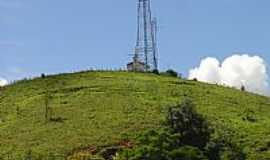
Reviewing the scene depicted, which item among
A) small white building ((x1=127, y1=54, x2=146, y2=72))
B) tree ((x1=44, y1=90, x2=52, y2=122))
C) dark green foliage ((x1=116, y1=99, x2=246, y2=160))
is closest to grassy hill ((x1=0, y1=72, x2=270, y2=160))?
tree ((x1=44, y1=90, x2=52, y2=122))

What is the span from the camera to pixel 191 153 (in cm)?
5228

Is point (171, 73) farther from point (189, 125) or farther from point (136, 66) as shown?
point (189, 125)

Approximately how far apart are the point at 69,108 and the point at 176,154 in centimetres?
2255

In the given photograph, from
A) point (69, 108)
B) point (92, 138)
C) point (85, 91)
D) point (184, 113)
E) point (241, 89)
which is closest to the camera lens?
point (184, 113)

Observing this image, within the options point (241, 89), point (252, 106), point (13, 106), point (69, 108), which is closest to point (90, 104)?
point (69, 108)

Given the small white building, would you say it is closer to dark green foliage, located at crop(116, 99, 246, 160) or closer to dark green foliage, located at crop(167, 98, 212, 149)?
dark green foliage, located at crop(116, 99, 246, 160)

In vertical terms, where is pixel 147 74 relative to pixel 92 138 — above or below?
above

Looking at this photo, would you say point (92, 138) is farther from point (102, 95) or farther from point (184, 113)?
point (102, 95)

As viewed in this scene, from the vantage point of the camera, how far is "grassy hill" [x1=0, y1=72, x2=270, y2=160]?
63.7 metres

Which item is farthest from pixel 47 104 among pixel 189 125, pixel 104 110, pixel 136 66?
pixel 136 66

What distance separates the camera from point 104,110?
72.3 m

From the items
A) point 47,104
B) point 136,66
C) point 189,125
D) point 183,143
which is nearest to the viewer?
point 183,143

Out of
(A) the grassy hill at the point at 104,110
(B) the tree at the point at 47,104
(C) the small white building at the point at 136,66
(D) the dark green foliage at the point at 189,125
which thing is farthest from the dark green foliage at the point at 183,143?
(C) the small white building at the point at 136,66

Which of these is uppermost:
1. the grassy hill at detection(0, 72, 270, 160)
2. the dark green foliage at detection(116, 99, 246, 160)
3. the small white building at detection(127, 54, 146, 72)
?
the small white building at detection(127, 54, 146, 72)
